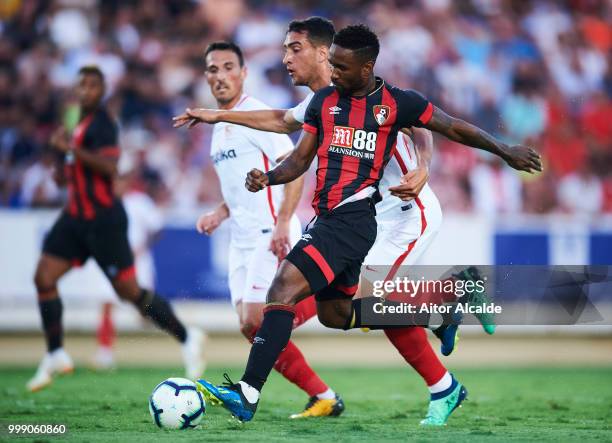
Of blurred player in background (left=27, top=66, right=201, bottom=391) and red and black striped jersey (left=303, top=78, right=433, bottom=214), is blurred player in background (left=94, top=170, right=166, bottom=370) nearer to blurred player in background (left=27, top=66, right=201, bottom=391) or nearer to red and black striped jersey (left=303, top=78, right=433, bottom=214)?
blurred player in background (left=27, top=66, right=201, bottom=391)

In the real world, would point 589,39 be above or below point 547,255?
above

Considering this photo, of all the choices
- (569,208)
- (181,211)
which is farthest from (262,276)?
(569,208)

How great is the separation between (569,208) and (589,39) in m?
3.75

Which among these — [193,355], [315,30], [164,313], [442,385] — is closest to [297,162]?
[315,30]

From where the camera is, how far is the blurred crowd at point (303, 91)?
16.1 m

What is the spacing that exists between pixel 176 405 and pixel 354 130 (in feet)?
6.69

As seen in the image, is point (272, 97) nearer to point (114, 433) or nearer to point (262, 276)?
point (262, 276)

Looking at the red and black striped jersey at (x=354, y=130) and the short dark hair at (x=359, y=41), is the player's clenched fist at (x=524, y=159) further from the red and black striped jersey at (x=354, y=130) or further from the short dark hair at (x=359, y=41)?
the short dark hair at (x=359, y=41)

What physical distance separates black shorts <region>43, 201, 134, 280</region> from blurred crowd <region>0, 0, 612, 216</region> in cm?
514

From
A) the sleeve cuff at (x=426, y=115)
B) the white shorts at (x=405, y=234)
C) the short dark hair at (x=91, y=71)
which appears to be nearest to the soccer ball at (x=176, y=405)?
the white shorts at (x=405, y=234)

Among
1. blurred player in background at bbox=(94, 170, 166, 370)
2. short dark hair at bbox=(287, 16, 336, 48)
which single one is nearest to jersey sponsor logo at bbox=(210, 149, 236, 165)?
short dark hair at bbox=(287, 16, 336, 48)

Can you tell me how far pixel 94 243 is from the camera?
10258 millimetres

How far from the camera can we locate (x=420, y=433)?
6.49 meters

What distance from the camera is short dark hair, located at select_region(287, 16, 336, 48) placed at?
757 centimetres
